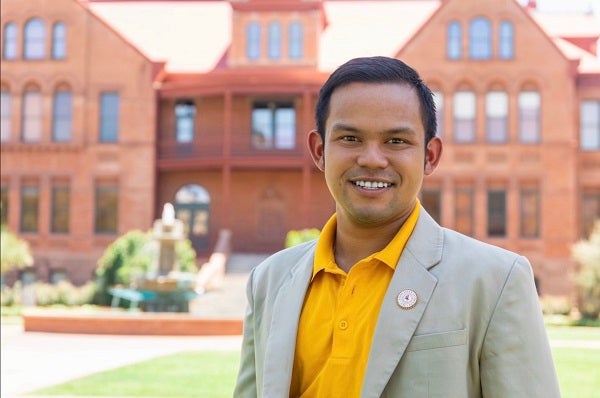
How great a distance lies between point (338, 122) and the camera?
7.91 ft

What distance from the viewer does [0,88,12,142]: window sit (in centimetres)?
3406

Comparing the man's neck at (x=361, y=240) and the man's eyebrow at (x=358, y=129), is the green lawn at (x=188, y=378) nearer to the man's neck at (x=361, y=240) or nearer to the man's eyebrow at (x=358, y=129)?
the man's neck at (x=361, y=240)

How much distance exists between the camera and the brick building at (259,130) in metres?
33.1

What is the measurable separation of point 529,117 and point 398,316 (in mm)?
32391

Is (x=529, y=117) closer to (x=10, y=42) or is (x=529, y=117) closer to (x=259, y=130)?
(x=259, y=130)

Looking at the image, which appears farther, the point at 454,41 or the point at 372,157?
the point at 454,41

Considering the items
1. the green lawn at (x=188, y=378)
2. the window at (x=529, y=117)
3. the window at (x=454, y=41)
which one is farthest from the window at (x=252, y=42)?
the green lawn at (x=188, y=378)

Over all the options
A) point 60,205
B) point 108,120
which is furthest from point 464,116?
point 60,205

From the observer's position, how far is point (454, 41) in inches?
1315

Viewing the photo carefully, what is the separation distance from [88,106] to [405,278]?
33715 mm

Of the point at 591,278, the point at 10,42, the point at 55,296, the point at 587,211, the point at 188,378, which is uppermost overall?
the point at 10,42

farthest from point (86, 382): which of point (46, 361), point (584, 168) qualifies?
point (584, 168)

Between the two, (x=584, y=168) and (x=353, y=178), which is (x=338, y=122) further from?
(x=584, y=168)

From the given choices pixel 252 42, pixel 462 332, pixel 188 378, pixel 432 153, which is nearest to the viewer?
pixel 462 332
